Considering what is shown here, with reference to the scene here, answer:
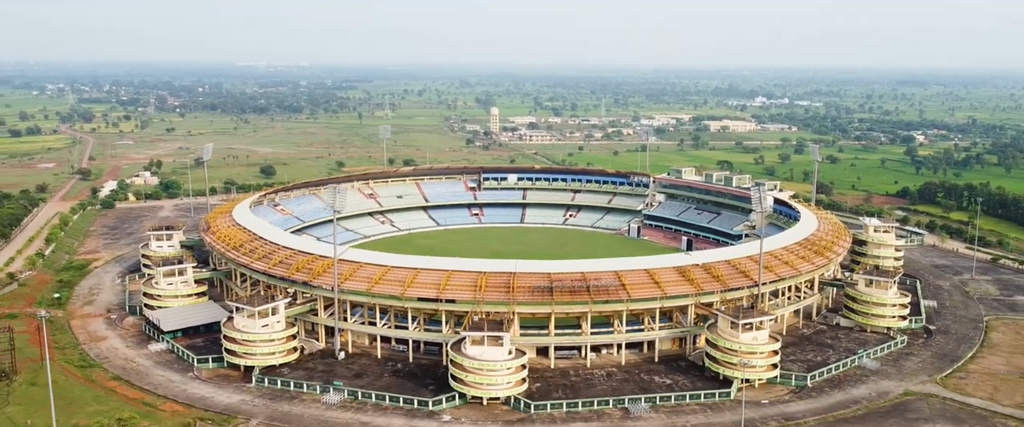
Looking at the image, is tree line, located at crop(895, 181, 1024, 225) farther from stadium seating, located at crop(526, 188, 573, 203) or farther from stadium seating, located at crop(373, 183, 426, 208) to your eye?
stadium seating, located at crop(373, 183, 426, 208)

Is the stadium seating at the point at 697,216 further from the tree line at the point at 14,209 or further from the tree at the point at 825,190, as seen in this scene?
the tree line at the point at 14,209

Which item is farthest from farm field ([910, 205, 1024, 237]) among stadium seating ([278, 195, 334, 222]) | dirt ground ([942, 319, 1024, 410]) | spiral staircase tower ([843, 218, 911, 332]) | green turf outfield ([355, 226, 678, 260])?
stadium seating ([278, 195, 334, 222])

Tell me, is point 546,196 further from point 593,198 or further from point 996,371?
point 996,371

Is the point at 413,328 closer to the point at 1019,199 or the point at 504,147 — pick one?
the point at 1019,199

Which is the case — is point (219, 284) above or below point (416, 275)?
below

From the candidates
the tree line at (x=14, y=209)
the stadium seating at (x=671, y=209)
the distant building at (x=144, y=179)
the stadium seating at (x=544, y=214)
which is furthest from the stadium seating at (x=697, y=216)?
the distant building at (x=144, y=179)

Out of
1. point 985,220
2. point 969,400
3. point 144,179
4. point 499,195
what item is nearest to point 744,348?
point 969,400

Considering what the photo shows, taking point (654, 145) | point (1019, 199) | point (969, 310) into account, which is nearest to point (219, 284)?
point (969, 310)
